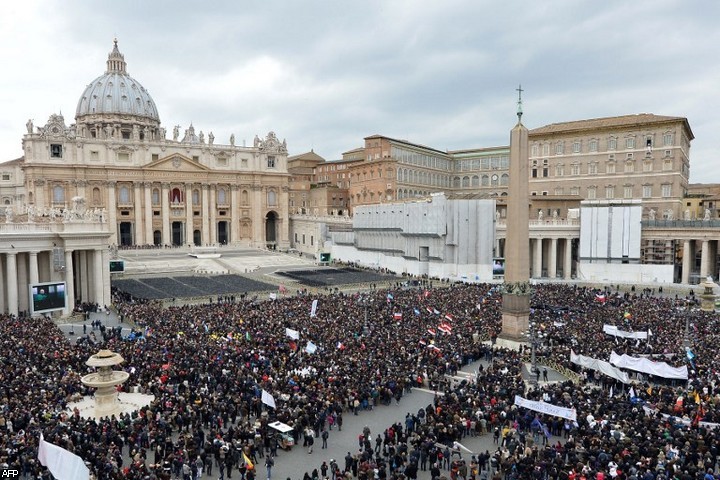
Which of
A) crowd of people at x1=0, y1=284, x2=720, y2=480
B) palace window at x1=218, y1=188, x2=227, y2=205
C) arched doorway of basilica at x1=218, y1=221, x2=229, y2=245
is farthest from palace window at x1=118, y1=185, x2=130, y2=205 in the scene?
crowd of people at x1=0, y1=284, x2=720, y2=480

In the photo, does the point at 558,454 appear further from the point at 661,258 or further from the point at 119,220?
the point at 119,220

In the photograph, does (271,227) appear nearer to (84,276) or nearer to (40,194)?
(40,194)

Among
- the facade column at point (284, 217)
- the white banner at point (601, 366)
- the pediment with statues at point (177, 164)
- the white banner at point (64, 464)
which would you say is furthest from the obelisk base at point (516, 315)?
the pediment with statues at point (177, 164)

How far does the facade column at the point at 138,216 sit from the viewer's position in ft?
271

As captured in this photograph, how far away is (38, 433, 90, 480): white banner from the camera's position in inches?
431

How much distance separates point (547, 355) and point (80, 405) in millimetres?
18180

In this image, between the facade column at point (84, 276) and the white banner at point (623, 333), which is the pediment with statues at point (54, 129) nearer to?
the facade column at point (84, 276)

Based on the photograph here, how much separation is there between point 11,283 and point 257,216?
5960 cm

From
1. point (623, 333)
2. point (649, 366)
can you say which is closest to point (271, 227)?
point (623, 333)

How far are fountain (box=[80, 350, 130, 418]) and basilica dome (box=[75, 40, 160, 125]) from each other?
98.4 metres

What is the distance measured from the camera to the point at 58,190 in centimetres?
7775

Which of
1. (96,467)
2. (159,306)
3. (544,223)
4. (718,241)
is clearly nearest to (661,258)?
(718,241)

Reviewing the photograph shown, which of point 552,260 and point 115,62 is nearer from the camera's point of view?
point 552,260

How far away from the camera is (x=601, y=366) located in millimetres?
19719
